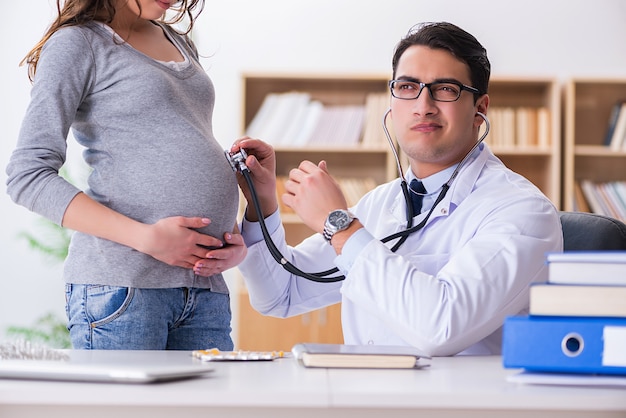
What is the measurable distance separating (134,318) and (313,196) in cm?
40

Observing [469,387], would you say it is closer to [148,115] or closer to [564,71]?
[148,115]

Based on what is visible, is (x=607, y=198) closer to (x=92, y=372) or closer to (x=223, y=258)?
(x=223, y=258)

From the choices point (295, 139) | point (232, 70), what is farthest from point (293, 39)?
point (295, 139)

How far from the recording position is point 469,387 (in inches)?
35.3

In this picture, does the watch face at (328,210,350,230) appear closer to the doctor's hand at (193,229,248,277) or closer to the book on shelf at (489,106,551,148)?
the doctor's hand at (193,229,248,277)

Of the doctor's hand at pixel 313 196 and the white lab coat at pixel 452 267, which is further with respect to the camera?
the doctor's hand at pixel 313 196

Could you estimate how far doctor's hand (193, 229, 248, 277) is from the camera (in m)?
1.51

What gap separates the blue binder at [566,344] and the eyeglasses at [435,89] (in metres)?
0.87

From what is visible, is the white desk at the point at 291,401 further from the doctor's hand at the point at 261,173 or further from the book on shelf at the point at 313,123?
the book on shelf at the point at 313,123

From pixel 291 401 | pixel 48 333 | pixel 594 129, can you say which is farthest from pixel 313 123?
pixel 291 401

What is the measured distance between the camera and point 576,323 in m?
0.90

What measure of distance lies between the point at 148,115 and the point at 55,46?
210 millimetres

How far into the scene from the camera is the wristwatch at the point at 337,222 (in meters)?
1.36

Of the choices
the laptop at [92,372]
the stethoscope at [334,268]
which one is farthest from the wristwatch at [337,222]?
the laptop at [92,372]
